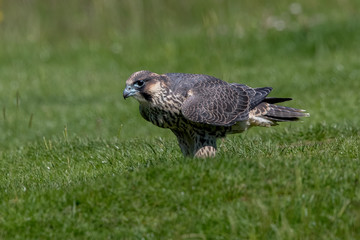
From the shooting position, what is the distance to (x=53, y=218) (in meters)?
5.43

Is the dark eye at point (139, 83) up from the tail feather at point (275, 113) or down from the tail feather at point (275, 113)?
up

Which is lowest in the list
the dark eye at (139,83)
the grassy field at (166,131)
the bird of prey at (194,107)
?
the grassy field at (166,131)

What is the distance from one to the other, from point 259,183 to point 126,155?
2.33 metres

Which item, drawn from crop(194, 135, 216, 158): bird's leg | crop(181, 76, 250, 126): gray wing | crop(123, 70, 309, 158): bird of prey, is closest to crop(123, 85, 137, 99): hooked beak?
crop(123, 70, 309, 158): bird of prey

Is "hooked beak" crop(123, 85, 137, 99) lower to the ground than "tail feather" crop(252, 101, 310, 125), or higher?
higher

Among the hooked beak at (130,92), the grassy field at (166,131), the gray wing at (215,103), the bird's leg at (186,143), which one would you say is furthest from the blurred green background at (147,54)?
the hooked beak at (130,92)

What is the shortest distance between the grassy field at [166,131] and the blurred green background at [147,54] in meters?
0.04

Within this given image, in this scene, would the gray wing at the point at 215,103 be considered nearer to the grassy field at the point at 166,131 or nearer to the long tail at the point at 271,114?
the long tail at the point at 271,114

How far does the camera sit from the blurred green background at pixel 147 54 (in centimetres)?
1204

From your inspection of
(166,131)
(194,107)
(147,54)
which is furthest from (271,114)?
(147,54)

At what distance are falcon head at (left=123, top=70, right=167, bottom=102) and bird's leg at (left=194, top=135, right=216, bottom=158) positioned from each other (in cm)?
69

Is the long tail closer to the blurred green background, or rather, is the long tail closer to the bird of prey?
the bird of prey

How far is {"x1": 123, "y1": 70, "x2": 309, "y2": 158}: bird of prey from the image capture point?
21.7 ft

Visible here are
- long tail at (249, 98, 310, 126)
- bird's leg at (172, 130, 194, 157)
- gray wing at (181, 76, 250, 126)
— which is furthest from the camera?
long tail at (249, 98, 310, 126)
